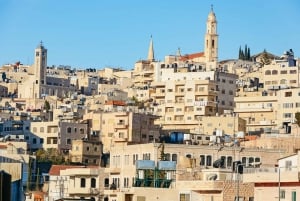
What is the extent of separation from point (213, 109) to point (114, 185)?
43244 millimetres

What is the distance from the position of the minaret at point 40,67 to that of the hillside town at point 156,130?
0.14 meters

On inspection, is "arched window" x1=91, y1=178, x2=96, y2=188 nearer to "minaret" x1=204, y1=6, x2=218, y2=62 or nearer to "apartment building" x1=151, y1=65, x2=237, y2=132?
"apartment building" x1=151, y1=65, x2=237, y2=132

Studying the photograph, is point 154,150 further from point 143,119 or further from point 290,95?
point 290,95

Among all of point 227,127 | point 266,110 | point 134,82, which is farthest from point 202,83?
point 134,82

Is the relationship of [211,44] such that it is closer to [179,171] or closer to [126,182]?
[126,182]

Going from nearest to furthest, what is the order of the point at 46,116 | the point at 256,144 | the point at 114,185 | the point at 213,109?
the point at 114,185, the point at 256,144, the point at 213,109, the point at 46,116

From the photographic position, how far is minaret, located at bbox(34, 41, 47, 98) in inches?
4700

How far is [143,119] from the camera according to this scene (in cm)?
7394

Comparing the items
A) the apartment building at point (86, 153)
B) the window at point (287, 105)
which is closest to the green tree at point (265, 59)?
the window at point (287, 105)

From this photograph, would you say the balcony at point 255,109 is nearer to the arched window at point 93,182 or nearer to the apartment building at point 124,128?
the apartment building at point 124,128

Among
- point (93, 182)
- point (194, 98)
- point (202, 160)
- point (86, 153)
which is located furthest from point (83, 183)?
point (194, 98)

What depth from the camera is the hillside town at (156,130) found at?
36812mm

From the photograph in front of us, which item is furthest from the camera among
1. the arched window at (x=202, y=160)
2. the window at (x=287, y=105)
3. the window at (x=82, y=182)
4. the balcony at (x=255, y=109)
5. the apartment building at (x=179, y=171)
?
the balcony at (x=255, y=109)

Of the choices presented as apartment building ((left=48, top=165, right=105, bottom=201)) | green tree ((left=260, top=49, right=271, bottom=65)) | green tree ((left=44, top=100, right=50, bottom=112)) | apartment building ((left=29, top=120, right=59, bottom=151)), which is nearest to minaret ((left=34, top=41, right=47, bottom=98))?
A: green tree ((left=44, top=100, right=50, bottom=112))
